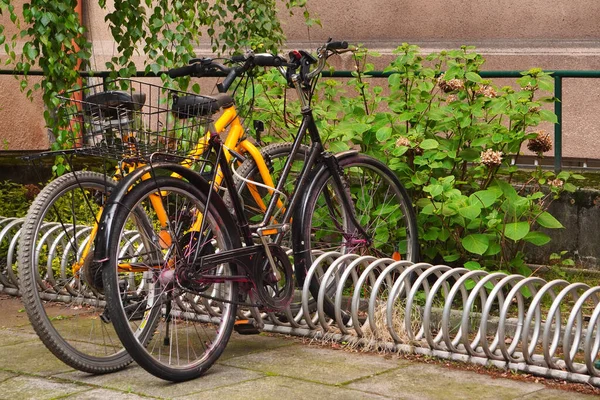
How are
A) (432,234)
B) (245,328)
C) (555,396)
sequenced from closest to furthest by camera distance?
1. (555,396)
2. (245,328)
3. (432,234)

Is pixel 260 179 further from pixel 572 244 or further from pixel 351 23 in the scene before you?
pixel 351 23

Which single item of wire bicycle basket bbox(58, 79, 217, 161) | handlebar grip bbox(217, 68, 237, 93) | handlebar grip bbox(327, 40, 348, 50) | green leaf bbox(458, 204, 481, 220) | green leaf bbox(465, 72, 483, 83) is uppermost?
handlebar grip bbox(327, 40, 348, 50)

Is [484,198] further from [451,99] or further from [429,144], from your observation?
[451,99]

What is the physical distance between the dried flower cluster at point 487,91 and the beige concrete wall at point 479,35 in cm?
256

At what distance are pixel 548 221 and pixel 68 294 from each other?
10.3 feet

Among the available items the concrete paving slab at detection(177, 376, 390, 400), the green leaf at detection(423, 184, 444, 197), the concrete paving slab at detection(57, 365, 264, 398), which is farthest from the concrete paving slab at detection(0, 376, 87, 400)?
the green leaf at detection(423, 184, 444, 197)

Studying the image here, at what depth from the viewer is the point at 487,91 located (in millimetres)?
6508

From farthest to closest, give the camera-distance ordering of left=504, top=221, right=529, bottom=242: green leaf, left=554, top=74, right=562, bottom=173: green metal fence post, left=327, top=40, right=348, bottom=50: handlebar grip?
left=554, top=74, right=562, bottom=173: green metal fence post → left=504, top=221, right=529, bottom=242: green leaf → left=327, top=40, right=348, bottom=50: handlebar grip

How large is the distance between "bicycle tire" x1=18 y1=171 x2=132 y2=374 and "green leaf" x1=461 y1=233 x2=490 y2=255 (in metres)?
2.21

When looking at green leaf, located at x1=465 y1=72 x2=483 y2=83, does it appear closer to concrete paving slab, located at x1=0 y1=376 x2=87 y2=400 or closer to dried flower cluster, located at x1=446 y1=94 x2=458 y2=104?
dried flower cluster, located at x1=446 y1=94 x2=458 y2=104

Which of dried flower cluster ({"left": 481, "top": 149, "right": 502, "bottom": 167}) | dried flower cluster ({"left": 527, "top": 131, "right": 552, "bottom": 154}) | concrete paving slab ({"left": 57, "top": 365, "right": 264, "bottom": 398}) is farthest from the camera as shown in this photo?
dried flower cluster ({"left": 527, "top": 131, "right": 552, "bottom": 154})

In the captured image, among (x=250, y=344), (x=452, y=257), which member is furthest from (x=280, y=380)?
(x=452, y=257)

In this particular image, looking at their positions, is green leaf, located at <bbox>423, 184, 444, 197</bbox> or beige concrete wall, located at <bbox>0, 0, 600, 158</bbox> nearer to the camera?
green leaf, located at <bbox>423, 184, 444, 197</bbox>

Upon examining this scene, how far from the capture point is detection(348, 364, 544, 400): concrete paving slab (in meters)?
4.66
